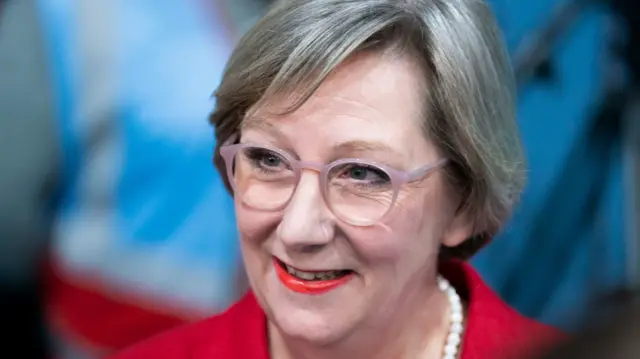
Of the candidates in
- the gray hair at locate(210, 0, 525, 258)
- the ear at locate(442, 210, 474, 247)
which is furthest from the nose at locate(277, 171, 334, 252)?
the ear at locate(442, 210, 474, 247)

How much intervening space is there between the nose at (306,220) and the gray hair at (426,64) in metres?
0.11

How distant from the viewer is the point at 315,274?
3.75 feet

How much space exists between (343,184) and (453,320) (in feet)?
1.16

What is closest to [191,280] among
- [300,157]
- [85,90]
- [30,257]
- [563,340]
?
[30,257]

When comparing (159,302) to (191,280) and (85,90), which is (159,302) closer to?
(191,280)

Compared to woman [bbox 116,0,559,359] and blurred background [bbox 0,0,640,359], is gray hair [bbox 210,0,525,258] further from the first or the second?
blurred background [bbox 0,0,640,359]

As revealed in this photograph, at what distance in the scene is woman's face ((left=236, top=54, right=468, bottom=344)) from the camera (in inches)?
43.1

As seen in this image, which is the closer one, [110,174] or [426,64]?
[426,64]

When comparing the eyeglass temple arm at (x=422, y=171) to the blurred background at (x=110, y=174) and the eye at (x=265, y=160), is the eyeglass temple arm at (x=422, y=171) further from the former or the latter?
the blurred background at (x=110, y=174)

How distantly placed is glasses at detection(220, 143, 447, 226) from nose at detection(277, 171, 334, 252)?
0.01 metres

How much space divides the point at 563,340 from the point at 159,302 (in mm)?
1514

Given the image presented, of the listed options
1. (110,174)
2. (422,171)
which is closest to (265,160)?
(422,171)

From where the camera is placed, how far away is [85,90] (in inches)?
71.9

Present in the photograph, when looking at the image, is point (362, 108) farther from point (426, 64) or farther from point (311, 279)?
point (311, 279)
